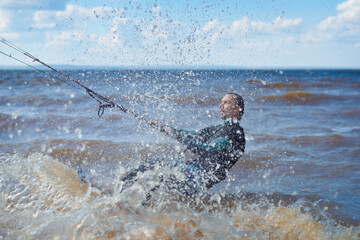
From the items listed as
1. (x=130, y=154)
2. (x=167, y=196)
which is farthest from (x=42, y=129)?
(x=167, y=196)

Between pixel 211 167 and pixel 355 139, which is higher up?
pixel 211 167

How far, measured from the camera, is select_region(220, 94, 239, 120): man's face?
3648 millimetres

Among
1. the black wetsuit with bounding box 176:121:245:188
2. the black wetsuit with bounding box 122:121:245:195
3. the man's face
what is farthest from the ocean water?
the man's face

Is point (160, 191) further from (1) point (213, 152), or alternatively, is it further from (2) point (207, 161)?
(1) point (213, 152)

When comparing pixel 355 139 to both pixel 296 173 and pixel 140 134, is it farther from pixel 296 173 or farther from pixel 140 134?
pixel 140 134

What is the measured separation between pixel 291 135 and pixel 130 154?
4.28 meters

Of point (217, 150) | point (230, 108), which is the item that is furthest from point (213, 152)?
point (230, 108)

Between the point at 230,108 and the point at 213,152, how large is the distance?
1.83 feet

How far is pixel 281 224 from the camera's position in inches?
141

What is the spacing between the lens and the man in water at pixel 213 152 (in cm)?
346

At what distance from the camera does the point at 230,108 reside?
3.67 m

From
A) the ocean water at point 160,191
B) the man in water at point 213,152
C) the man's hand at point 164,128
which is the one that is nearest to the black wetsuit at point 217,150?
the man in water at point 213,152

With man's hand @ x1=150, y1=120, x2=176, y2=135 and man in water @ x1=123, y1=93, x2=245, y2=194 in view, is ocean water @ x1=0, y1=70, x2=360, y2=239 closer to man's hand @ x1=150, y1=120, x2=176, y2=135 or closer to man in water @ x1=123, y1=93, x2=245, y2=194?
man in water @ x1=123, y1=93, x2=245, y2=194

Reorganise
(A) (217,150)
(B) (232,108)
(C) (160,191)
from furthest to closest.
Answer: (B) (232,108), (C) (160,191), (A) (217,150)
